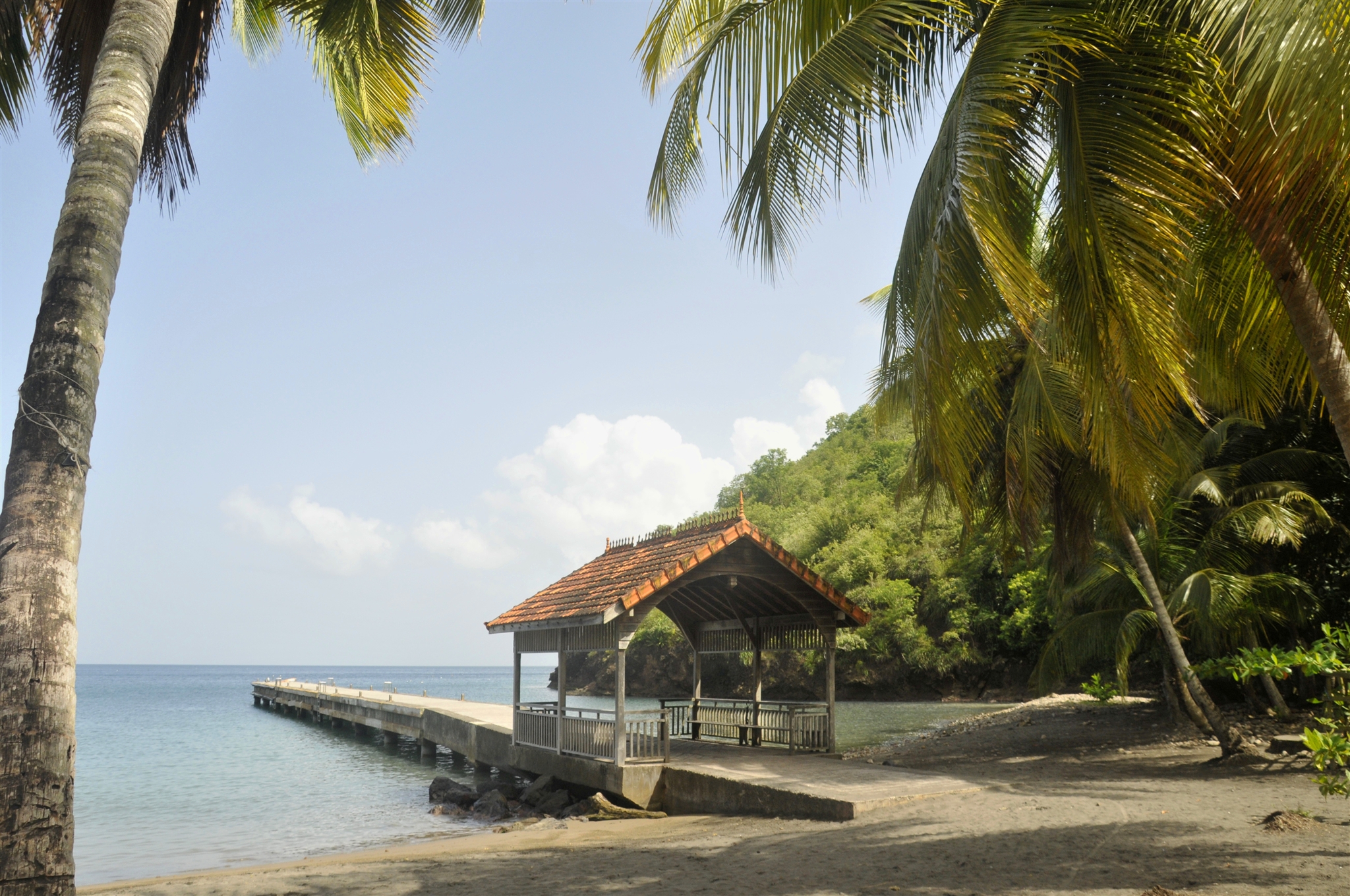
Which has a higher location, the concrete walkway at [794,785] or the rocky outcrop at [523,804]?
the concrete walkway at [794,785]

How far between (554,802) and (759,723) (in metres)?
3.93

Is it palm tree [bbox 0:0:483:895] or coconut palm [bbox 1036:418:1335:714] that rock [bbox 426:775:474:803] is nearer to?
coconut palm [bbox 1036:418:1335:714]

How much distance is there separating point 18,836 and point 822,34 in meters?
6.85

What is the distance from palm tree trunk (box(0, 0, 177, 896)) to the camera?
3.75 metres

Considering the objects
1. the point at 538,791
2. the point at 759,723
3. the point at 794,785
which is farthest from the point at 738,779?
the point at 538,791

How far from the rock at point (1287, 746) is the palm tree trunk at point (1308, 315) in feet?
27.3

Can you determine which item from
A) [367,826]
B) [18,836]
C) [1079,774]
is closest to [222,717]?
[367,826]

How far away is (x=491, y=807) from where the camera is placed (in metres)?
15.1

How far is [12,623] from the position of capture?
3.86 m

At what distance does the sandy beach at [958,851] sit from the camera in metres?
6.72

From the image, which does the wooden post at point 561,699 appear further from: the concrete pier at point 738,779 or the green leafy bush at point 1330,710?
the green leafy bush at point 1330,710

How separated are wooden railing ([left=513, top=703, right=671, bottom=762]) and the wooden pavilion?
0.02m

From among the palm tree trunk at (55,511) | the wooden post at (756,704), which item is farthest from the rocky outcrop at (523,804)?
the palm tree trunk at (55,511)

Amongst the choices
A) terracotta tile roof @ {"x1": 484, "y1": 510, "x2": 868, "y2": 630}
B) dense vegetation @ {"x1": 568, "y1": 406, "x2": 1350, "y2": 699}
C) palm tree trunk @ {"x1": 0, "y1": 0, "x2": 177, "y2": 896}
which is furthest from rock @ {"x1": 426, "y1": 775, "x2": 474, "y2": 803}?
palm tree trunk @ {"x1": 0, "y1": 0, "x2": 177, "y2": 896}
